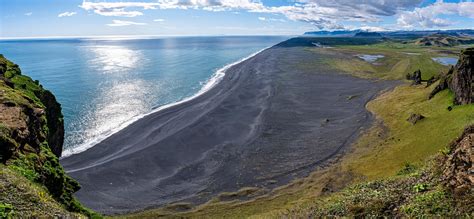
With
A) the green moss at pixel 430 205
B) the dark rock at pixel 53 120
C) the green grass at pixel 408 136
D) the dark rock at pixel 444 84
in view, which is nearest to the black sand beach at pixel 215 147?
the green grass at pixel 408 136

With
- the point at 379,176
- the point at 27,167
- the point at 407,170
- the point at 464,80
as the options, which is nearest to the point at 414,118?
the point at 464,80

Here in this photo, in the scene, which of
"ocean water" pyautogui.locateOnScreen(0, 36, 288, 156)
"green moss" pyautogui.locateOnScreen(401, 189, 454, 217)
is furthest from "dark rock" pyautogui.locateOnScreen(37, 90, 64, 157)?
"green moss" pyautogui.locateOnScreen(401, 189, 454, 217)

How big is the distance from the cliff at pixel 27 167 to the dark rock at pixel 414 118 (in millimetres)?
58393

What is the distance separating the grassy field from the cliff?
15388 millimetres

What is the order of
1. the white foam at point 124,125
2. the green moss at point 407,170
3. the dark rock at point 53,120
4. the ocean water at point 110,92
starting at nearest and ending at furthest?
the green moss at point 407,170, the dark rock at point 53,120, the white foam at point 124,125, the ocean water at point 110,92

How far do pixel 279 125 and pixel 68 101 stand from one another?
63878 mm

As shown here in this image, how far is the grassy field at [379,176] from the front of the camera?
22250mm

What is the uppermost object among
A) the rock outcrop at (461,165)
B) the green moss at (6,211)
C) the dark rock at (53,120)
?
the rock outcrop at (461,165)

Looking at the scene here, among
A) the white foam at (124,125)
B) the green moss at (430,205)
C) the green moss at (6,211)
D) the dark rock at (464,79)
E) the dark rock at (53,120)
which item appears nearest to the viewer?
the green moss at (6,211)

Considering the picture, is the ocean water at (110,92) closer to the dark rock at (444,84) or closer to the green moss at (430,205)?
the green moss at (430,205)

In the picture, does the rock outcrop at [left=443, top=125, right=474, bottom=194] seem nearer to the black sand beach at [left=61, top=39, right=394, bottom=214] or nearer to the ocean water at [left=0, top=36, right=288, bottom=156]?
the black sand beach at [left=61, top=39, right=394, bottom=214]

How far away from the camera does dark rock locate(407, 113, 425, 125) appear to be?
64.2m

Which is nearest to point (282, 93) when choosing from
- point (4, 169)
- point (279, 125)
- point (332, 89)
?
point (332, 89)

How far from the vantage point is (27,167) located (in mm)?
23203
